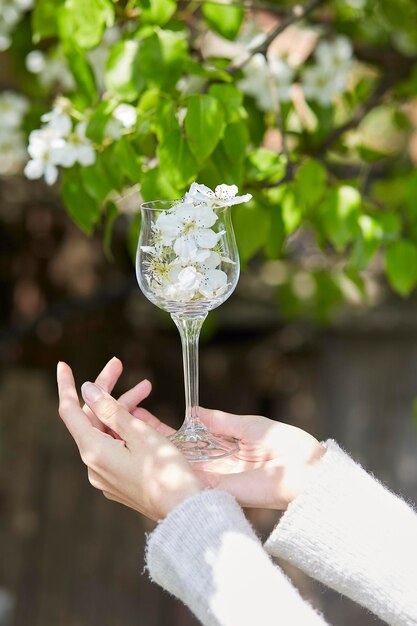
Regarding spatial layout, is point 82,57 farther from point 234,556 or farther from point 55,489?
point 55,489

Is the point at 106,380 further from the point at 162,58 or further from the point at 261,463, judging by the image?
the point at 162,58

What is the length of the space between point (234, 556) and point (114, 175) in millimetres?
748

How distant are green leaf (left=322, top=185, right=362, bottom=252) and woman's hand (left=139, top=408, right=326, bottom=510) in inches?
22.9

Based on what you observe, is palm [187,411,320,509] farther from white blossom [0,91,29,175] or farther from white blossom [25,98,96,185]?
white blossom [0,91,29,175]

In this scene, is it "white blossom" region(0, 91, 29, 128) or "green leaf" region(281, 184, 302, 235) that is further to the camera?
"white blossom" region(0, 91, 29, 128)

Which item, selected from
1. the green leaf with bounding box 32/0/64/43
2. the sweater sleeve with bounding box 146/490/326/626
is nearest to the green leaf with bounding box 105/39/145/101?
the green leaf with bounding box 32/0/64/43

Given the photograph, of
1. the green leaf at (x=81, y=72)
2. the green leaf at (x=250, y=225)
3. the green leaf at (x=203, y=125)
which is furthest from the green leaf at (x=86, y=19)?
the green leaf at (x=250, y=225)

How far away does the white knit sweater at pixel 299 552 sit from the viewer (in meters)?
1.07

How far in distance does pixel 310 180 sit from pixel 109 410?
73cm

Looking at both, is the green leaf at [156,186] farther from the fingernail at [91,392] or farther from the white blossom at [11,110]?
the white blossom at [11,110]

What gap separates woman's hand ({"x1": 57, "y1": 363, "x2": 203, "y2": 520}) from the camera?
3.74 ft

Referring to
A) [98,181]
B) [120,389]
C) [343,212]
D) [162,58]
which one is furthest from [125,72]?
[120,389]

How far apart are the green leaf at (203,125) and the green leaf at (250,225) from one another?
0.89 ft

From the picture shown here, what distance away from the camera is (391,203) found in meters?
2.55
